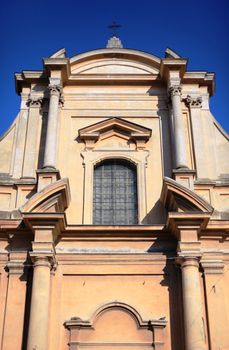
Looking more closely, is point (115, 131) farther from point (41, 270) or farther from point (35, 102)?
point (41, 270)

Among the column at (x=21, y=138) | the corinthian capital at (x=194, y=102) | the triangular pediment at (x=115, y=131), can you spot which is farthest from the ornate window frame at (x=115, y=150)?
the column at (x=21, y=138)

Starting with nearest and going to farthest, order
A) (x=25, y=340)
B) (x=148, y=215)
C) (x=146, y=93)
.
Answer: (x=25, y=340) < (x=148, y=215) < (x=146, y=93)

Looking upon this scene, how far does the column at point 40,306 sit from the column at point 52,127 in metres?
2.81

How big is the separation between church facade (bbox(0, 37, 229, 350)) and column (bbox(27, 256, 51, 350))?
0.02 m

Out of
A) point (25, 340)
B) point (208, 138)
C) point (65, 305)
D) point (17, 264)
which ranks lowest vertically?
point (25, 340)

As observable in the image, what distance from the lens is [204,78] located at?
15328 mm

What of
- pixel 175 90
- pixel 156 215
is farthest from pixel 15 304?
pixel 175 90

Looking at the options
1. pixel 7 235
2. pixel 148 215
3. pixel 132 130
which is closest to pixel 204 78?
pixel 132 130

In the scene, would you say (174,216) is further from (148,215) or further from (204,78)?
(204,78)

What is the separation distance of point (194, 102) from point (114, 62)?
116 inches

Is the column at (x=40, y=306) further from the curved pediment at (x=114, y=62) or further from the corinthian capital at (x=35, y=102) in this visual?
the curved pediment at (x=114, y=62)

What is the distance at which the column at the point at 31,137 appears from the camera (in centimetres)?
Result: 1363

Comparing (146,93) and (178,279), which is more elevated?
(146,93)

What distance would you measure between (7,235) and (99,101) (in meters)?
5.12
